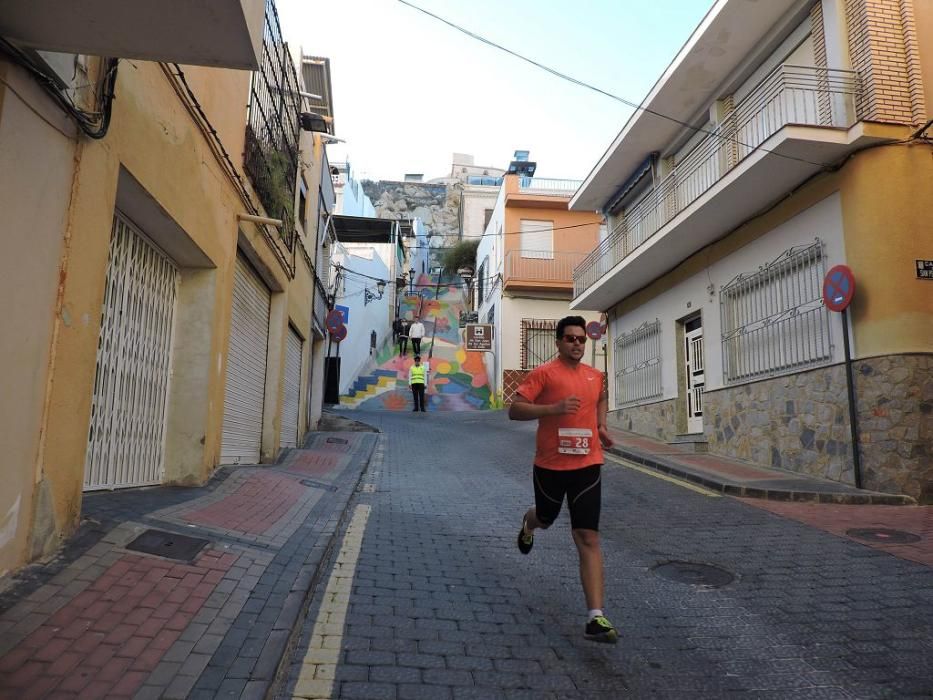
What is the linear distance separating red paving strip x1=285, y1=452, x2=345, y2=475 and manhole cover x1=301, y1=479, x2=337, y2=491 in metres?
0.92

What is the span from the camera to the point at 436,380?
26.9m

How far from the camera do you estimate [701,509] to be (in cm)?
750

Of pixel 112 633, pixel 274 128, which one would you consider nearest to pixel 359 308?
pixel 274 128

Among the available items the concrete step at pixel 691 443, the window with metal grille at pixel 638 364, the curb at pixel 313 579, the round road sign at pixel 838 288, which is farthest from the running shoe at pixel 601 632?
the window with metal grille at pixel 638 364

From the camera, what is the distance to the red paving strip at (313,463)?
9.96 m

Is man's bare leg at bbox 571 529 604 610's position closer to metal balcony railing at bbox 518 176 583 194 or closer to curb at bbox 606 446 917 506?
curb at bbox 606 446 917 506

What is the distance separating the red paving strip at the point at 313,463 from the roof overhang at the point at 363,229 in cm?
1786

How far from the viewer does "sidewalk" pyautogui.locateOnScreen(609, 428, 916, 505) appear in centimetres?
825

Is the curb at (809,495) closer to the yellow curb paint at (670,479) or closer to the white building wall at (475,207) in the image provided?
the yellow curb paint at (670,479)

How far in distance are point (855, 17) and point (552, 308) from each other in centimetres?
1633

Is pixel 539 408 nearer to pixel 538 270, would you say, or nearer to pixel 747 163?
pixel 747 163

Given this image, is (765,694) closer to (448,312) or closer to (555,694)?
(555,694)

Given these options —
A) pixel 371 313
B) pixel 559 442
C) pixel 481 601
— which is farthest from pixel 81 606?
pixel 371 313

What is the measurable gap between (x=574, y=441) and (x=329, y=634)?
1.66 metres
